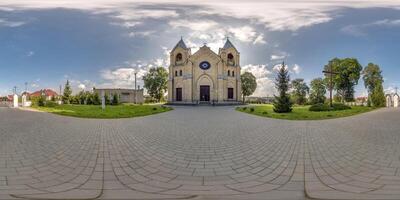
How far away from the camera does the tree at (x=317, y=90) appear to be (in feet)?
128

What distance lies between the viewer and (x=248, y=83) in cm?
5125

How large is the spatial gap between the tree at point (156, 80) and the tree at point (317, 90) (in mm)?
27600

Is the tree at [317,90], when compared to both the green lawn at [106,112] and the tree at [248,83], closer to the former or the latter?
the tree at [248,83]

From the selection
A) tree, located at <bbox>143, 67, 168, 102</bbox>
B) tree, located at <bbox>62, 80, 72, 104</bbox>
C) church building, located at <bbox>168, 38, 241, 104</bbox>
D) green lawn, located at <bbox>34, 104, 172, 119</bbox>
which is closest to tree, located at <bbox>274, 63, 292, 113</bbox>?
green lawn, located at <bbox>34, 104, 172, 119</bbox>

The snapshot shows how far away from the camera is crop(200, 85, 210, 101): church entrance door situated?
38625 millimetres

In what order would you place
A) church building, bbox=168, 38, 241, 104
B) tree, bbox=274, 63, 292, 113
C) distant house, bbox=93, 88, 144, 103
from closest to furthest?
tree, bbox=274, 63, 292, 113 < church building, bbox=168, 38, 241, 104 < distant house, bbox=93, 88, 144, 103

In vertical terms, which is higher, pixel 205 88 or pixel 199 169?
pixel 205 88

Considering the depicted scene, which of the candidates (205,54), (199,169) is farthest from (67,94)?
(199,169)

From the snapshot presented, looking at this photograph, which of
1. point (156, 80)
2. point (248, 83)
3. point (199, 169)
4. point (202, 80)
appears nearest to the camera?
point (199, 169)

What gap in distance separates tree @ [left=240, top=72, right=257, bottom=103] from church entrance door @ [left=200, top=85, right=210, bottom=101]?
1429cm

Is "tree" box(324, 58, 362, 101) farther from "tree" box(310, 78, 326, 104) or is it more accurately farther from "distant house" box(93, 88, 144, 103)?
"distant house" box(93, 88, 144, 103)

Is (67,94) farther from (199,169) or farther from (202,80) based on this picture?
A: (199,169)

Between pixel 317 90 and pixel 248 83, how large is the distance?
541 inches

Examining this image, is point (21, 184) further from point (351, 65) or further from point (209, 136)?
point (351, 65)
